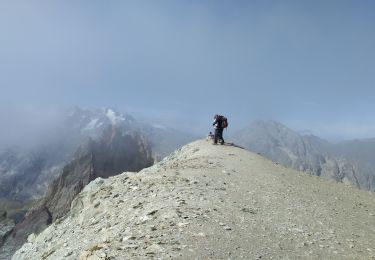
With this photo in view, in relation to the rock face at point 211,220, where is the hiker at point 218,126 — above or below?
above

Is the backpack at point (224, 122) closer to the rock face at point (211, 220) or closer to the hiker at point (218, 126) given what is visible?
the hiker at point (218, 126)

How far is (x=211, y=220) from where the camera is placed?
64.3 ft

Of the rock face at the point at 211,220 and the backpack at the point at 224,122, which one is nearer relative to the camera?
the rock face at the point at 211,220

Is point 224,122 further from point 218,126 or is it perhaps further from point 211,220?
point 211,220

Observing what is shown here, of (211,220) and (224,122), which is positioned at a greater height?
(224,122)

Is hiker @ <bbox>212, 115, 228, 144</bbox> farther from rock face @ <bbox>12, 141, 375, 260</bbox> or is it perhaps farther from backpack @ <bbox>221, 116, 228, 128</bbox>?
rock face @ <bbox>12, 141, 375, 260</bbox>

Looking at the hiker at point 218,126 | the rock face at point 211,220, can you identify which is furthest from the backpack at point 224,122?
the rock face at point 211,220

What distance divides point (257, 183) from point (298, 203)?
412 centimetres

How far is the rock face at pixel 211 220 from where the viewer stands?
17.0 metres

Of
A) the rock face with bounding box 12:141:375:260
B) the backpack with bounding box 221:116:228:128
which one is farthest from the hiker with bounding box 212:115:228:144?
the rock face with bounding box 12:141:375:260

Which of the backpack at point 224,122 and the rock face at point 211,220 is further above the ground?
the backpack at point 224,122

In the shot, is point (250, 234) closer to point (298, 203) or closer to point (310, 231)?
point (310, 231)

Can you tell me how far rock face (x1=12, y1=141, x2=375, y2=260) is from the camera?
17000 mm

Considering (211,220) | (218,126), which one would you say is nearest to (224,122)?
(218,126)
